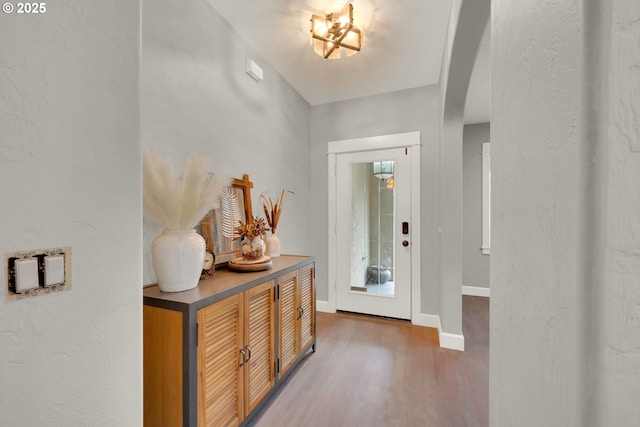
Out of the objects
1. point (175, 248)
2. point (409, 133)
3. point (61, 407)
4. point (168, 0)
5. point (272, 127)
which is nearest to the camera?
point (61, 407)

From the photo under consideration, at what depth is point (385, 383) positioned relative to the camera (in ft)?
6.43

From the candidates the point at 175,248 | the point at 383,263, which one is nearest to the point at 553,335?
the point at 175,248

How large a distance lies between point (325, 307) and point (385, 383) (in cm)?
148

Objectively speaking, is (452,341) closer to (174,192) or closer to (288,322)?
(288,322)

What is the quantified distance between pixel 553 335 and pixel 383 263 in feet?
9.68

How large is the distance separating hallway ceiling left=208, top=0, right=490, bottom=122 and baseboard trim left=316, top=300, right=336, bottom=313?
96.3 inches

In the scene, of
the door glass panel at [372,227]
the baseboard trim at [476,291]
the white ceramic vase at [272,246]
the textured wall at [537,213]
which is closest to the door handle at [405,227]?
the door glass panel at [372,227]

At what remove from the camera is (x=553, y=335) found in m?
0.31

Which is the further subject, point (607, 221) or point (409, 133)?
point (409, 133)

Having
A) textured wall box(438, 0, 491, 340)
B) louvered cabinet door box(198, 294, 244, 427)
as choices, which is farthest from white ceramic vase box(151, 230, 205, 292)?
textured wall box(438, 0, 491, 340)

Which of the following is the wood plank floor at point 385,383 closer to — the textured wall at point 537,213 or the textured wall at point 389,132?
the textured wall at point 389,132

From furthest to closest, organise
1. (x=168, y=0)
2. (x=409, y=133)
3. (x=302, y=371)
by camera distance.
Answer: (x=409, y=133) → (x=302, y=371) → (x=168, y=0)

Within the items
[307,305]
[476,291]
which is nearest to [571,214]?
[307,305]

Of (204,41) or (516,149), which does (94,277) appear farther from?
(204,41)
